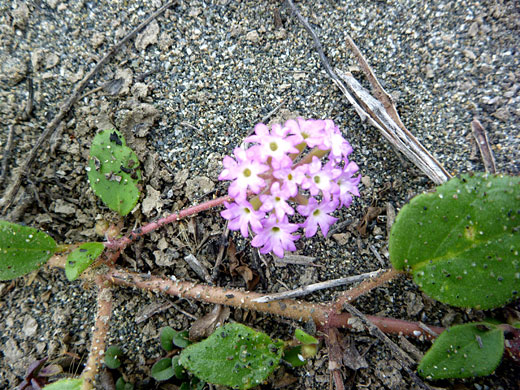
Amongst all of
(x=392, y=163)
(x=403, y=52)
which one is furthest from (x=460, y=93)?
(x=392, y=163)

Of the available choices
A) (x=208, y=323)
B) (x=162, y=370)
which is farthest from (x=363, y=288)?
(x=162, y=370)

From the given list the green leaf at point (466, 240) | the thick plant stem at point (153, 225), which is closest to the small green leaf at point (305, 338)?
the green leaf at point (466, 240)

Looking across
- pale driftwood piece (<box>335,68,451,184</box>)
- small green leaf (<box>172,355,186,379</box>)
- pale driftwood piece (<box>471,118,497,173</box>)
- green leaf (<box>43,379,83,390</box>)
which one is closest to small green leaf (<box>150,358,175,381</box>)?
small green leaf (<box>172,355,186,379</box>)

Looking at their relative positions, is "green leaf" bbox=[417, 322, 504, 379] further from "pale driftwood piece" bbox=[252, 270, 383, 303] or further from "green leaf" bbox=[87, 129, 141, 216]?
"green leaf" bbox=[87, 129, 141, 216]

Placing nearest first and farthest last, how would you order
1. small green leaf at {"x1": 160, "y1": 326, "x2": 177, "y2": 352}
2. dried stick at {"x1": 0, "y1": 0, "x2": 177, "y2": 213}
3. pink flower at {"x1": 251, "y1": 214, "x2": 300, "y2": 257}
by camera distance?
pink flower at {"x1": 251, "y1": 214, "x2": 300, "y2": 257} → small green leaf at {"x1": 160, "y1": 326, "x2": 177, "y2": 352} → dried stick at {"x1": 0, "y1": 0, "x2": 177, "y2": 213}

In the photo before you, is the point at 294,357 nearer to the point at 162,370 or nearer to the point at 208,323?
the point at 208,323
